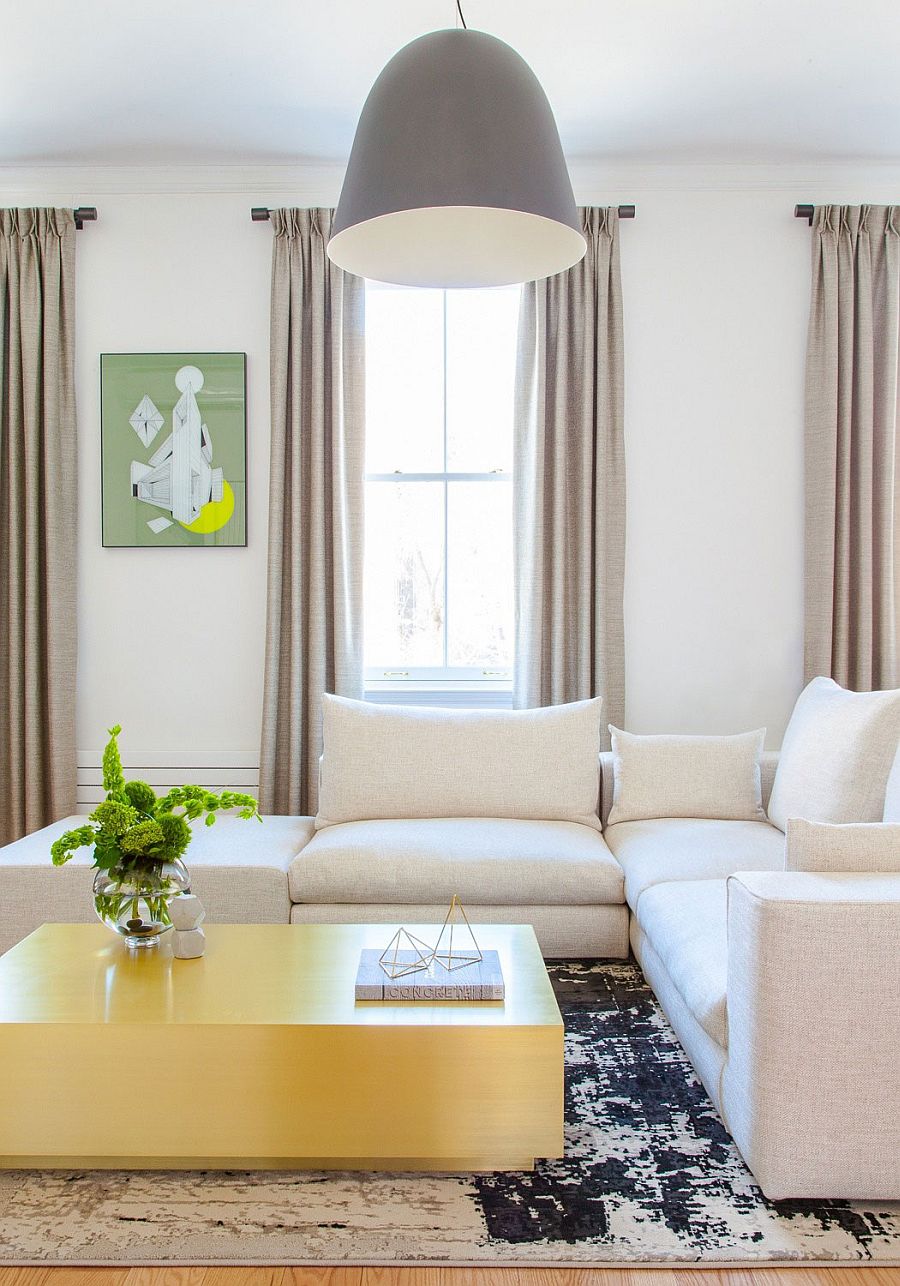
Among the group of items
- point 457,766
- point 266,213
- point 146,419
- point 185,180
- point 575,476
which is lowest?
point 457,766

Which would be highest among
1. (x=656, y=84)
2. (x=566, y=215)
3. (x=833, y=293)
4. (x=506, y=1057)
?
(x=656, y=84)

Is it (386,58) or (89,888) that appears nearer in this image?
(89,888)

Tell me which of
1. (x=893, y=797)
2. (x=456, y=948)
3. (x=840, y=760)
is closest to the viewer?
(x=456, y=948)

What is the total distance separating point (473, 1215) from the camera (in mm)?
1974

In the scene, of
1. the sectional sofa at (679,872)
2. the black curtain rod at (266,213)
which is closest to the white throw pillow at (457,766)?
the sectional sofa at (679,872)

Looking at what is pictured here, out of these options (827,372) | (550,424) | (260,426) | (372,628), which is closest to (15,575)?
(260,426)

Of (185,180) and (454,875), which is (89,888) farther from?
(185,180)

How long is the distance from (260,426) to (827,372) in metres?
2.31

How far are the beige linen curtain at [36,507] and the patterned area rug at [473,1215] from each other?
2.40 metres

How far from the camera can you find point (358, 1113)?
2078mm

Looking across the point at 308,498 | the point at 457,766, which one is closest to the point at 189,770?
the point at 308,498

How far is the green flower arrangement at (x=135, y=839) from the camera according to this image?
2.35 m

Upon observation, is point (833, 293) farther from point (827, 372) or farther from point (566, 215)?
point (566, 215)

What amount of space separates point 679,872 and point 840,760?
60 centimetres
